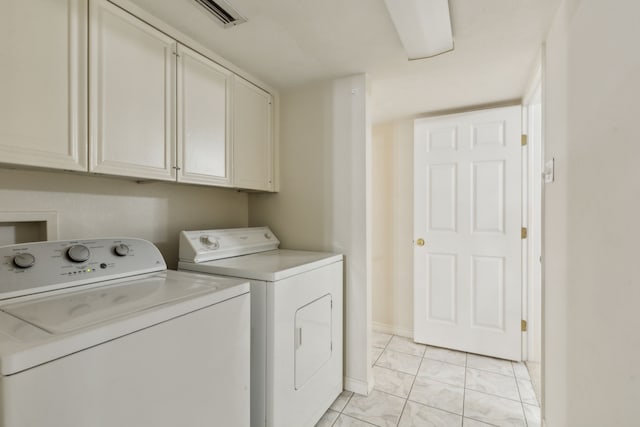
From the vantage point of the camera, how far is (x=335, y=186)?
212 centimetres

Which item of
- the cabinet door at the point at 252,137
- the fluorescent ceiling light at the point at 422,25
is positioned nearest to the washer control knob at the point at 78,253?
the cabinet door at the point at 252,137

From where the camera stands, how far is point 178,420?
3.09 ft

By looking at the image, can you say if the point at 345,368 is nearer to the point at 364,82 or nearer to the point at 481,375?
the point at 481,375

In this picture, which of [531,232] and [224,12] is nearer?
[224,12]

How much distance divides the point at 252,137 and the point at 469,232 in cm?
200

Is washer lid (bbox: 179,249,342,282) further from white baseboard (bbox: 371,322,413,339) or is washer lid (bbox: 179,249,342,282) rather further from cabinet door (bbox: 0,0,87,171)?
white baseboard (bbox: 371,322,413,339)

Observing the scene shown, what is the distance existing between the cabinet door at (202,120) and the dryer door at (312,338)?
966 mm

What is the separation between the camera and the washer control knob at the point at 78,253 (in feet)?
3.83

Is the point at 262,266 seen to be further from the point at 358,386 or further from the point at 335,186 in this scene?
the point at 358,386

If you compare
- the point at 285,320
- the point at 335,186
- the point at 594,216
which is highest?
the point at 335,186

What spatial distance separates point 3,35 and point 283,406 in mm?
1838

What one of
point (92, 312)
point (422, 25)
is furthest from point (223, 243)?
point (422, 25)

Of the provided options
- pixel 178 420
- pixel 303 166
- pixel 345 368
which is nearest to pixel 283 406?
pixel 178 420

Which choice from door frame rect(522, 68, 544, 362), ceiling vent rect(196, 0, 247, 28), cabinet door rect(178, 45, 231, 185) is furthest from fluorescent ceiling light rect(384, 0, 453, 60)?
door frame rect(522, 68, 544, 362)
